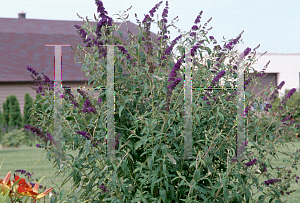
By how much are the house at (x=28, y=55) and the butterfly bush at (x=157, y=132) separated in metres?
12.0

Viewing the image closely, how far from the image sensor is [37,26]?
23344 millimetres

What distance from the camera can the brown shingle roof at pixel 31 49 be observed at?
17.9 metres

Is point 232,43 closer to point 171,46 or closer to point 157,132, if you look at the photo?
→ point 171,46

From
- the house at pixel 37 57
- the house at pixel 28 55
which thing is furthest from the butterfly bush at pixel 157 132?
the house at pixel 28 55

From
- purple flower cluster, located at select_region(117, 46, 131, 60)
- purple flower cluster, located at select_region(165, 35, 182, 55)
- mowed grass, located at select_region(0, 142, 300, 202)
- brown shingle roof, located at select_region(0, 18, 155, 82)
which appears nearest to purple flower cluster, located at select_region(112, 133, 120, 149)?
purple flower cluster, located at select_region(117, 46, 131, 60)

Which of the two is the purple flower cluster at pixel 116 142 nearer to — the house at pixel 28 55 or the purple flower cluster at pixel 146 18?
the purple flower cluster at pixel 146 18

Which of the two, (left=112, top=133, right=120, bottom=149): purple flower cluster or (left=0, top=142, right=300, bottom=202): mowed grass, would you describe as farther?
(left=0, top=142, right=300, bottom=202): mowed grass

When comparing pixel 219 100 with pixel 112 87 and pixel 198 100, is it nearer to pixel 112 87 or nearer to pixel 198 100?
pixel 198 100

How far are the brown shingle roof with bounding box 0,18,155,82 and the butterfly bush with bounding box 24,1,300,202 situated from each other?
13.2 metres

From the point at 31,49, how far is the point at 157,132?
60.3ft

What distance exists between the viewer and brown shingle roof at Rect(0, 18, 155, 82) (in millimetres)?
17875

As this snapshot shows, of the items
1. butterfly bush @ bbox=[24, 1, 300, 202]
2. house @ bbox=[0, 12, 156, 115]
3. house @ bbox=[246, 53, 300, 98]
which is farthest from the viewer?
house @ bbox=[246, 53, 300, 98]

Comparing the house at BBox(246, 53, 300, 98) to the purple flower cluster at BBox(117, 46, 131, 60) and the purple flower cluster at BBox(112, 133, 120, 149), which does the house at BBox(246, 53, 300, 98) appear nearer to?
the purple flower cluster at BBox(117, 46, 131, 60)

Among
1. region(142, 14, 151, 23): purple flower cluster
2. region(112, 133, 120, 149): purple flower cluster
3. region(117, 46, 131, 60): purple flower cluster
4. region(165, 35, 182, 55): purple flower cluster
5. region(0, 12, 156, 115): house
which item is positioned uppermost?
region(0, 12, 156, 115): house
